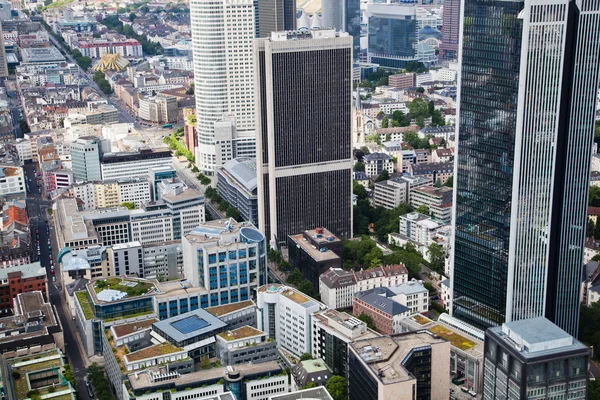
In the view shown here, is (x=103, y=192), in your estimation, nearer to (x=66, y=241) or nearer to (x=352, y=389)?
(x=66, y=241)

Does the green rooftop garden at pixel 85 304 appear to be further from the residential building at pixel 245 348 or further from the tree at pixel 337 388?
the tree at pixel 337 388

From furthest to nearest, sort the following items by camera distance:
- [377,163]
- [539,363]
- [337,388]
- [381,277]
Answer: [377,163], [381,277], [337,388], [539,363]

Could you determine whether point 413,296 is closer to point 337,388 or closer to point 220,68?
point 337,388

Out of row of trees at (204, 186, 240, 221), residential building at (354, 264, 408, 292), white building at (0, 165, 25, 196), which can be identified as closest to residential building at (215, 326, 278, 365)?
residential building at (354, 264, 408, 292)

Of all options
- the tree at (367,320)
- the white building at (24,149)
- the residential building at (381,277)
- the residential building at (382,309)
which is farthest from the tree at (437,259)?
the white building at (24,149)

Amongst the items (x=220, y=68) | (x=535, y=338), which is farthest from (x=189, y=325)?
(x=220, y=68)

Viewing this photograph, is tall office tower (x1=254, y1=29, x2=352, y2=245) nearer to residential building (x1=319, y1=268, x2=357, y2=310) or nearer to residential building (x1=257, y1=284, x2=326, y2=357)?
residential building (x1=319, y1=268, x2=357, y2=310)
